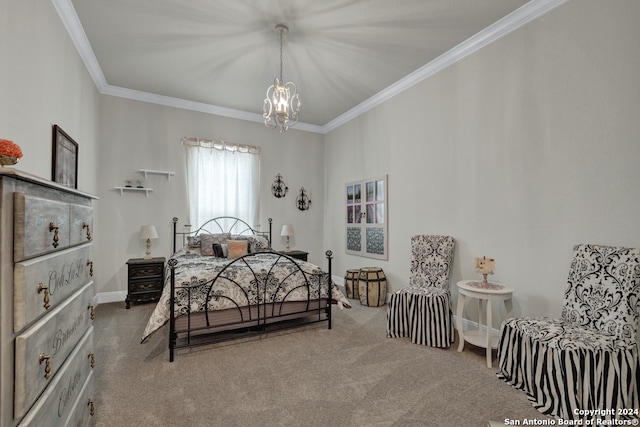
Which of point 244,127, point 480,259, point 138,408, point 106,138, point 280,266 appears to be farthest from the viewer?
point 244,127

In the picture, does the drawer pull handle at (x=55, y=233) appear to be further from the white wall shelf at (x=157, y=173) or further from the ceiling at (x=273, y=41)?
the white wall shelf at (x=157, y=173)

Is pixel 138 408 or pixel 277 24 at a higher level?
pixel 277 24

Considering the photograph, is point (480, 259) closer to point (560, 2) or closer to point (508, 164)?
point (508, 164)

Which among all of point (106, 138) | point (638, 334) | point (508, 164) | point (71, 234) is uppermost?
point (106, 138)

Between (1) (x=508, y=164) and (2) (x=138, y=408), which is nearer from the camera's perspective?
(2) (x=138, y=408)

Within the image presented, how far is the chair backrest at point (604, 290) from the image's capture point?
203 centimetres

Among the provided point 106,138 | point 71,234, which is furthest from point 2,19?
point 106,138

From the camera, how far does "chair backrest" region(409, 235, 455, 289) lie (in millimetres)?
3432

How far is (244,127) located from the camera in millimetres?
5500

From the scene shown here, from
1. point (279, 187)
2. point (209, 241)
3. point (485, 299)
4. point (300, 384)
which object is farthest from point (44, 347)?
point (279, 187)

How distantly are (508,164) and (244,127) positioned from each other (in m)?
4.22

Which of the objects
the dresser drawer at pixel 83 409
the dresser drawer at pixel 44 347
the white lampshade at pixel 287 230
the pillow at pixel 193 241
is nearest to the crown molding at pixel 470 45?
the white lampshade at pixel 287 230

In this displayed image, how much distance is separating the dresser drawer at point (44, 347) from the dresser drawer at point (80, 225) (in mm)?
259

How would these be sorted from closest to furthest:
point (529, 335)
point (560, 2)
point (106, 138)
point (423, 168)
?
point (529, 335) → point (560, 2) → point (423, 168) → point (106, 138)
